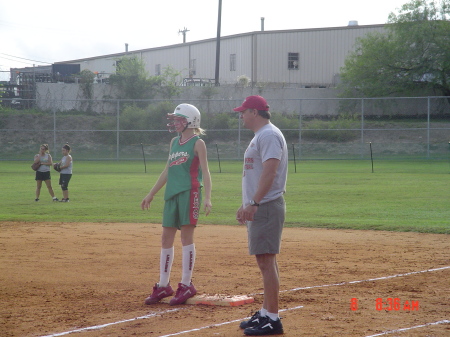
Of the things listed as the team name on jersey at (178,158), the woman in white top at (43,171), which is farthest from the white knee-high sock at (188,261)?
the woman in white top at (43,171)

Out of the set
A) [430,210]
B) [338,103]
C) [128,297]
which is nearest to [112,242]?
[128,297]

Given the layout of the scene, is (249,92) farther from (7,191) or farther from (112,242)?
(112,242)

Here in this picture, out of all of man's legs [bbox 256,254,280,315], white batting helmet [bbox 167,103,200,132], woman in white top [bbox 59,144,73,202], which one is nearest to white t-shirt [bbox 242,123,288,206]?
man's legs [bbox 256,254,280,315]

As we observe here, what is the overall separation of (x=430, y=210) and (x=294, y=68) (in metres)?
33.8

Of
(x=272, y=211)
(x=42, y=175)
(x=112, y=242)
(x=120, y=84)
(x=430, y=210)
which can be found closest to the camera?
(x=272, y=211)

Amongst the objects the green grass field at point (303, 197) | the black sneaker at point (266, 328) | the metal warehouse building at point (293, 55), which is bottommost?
the green grass field at point (303, 197)

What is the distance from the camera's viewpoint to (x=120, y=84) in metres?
42.1

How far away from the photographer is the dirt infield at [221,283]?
540 cm

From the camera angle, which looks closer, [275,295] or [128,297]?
[275,295]

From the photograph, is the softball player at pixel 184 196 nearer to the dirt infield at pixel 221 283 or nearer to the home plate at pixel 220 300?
the home plate at pixel 220 300

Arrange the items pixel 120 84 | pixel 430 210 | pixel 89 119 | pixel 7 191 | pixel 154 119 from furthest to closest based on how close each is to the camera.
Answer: pixel 120 84 → pixel 89 119 → pixel 154 119 → pixel 7 191 → pixel 430 210

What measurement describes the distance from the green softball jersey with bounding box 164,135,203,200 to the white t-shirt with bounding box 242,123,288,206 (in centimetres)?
120

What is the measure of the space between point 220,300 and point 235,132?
29.7m
